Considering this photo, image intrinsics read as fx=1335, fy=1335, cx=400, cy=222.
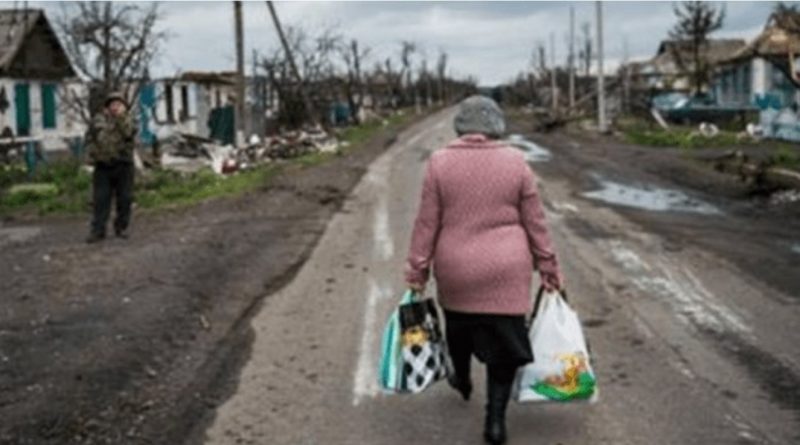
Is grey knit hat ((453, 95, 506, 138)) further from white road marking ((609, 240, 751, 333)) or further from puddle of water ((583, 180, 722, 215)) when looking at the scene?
puddle of water ((583, 180, 722, 215))

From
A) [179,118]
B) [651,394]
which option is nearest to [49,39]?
[179,118]

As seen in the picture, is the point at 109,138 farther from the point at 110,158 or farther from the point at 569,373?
the point at 569,373

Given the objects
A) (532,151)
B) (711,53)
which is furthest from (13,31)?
(711,53)

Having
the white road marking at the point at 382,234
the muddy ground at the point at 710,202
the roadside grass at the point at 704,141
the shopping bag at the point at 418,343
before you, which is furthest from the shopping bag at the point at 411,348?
the roadside grass at the point at 704,141

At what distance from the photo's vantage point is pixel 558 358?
253 inches

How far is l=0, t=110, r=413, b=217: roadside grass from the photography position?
20.4 m

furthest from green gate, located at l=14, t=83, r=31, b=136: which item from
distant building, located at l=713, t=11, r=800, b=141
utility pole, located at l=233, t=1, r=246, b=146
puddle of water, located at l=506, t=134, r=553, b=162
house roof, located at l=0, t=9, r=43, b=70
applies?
distant building, located at l=713, t=11, r=800, b=141

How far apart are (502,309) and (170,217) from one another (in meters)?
12.5

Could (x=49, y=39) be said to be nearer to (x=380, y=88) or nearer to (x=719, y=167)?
(x=719, y=167)

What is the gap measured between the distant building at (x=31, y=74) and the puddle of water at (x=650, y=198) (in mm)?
24174

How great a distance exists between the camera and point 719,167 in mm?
26656

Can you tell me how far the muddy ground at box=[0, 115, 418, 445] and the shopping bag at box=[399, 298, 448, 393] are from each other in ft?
3.89

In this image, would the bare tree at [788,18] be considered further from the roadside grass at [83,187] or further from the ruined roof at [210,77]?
the ruined roof at [210,77]

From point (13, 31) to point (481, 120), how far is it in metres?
41.9
